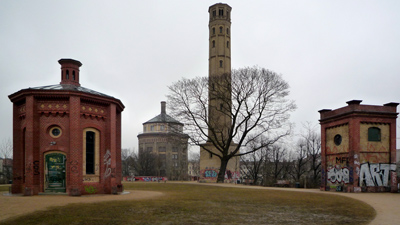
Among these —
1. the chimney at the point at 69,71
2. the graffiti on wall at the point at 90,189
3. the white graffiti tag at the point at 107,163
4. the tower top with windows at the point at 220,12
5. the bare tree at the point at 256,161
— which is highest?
the tower top with windows at the point at 220,12

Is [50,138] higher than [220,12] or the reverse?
the reverse

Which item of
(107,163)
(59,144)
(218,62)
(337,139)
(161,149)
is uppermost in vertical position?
(218,62)

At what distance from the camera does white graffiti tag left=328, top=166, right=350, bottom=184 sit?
25.5 meters

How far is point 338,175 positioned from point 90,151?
1862cm

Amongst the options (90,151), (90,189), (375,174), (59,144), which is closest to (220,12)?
(375,174)

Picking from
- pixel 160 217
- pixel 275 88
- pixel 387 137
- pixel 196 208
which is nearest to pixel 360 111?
pixel 387 137

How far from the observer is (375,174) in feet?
83.0

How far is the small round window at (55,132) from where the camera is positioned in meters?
21.0

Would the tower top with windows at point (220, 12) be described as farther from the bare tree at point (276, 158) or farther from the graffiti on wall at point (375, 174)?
the graffiti on wall at point (375, 174)

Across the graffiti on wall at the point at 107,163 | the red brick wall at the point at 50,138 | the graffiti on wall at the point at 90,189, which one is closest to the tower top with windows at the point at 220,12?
the red brick wall at the point at 50,138

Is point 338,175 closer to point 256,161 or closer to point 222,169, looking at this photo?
point 222,169

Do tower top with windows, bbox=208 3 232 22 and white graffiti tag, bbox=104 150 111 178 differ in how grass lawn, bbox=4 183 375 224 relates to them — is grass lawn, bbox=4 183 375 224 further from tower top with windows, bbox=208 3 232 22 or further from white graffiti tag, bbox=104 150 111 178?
tower top with windows, bbox=208 3 232 22

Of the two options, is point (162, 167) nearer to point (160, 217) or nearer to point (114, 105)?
point (114, 105)

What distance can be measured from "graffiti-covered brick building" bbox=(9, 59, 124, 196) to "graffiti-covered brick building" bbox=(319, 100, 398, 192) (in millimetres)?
17079
